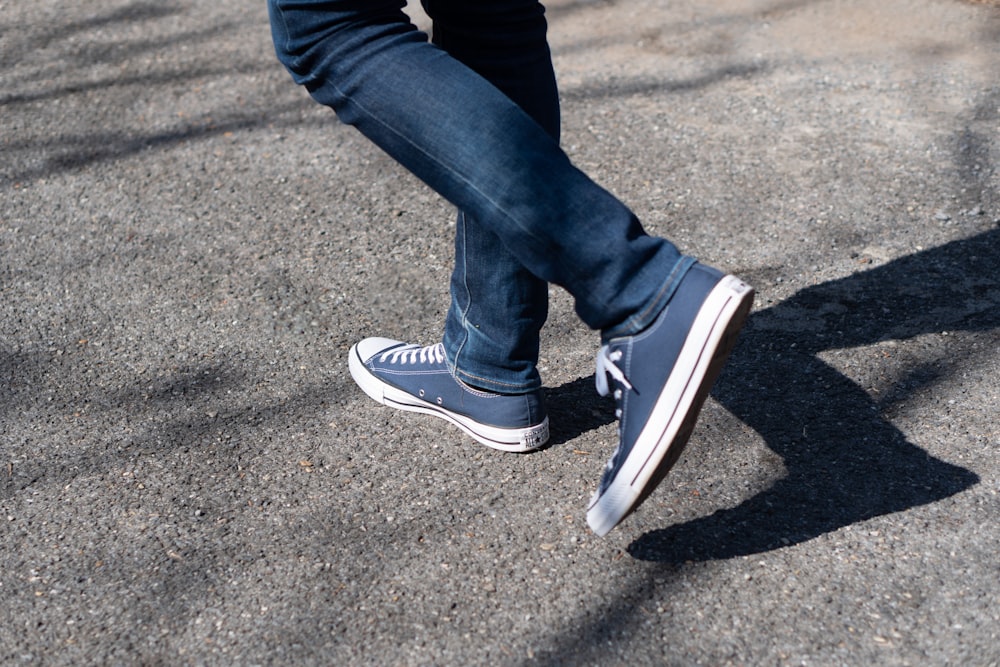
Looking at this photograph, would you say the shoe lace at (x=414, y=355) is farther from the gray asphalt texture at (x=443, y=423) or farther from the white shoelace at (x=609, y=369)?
the white shoelace at (x=609, y=369)

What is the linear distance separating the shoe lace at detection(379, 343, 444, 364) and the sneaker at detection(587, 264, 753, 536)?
1.91 ft

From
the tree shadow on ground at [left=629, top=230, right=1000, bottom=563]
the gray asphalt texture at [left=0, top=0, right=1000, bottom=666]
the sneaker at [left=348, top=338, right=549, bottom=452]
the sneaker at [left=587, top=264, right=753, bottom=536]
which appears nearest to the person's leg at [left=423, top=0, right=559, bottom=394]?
the sneaker at [left=348, top=338, right=549, bottom=452]

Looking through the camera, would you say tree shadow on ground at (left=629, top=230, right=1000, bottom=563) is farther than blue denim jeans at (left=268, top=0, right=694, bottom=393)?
Yes

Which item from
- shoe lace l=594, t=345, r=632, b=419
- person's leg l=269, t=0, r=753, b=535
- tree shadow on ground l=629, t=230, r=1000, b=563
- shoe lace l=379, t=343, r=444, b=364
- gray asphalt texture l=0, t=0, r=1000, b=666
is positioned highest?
person's leg l=269, t=0, r=753, b=535

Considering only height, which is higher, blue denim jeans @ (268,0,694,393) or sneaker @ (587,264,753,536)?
blue denim jeans @ (268,0,694,393)

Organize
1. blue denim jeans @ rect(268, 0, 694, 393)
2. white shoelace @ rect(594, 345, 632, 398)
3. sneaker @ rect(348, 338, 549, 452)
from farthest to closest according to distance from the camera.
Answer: sneaker @ rect(348, 338, 549, 452) < white shoelace @ rect(594, 345, 632, 398) < blue denim jeans @ rect(268, 0, 694, 393)

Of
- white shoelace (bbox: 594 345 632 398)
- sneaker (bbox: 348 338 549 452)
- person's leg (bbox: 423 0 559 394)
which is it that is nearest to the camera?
white shoelace (bbox: 594 345 632 398)

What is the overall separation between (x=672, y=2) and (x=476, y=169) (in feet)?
11.5

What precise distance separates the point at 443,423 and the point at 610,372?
0.65m

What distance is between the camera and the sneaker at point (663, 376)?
1510 mm

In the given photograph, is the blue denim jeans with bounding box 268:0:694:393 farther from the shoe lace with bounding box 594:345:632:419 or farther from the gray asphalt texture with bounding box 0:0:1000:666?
the gray asphalt texture with bounding box 0:0:1000:666

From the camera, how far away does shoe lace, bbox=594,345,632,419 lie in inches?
63.2

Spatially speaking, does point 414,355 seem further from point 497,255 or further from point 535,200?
point 535,200

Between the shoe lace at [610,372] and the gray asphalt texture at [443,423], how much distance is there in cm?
33
